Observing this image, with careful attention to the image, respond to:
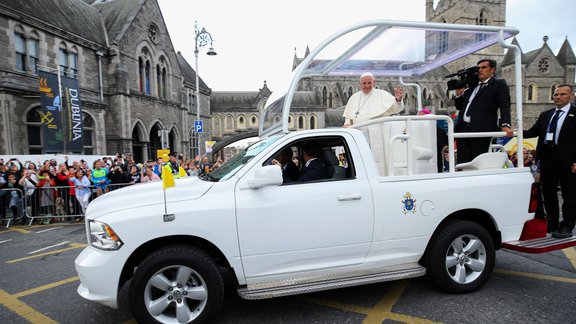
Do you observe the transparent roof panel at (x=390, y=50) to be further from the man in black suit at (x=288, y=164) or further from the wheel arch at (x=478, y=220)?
the wheel arch at (x=478, y=220)

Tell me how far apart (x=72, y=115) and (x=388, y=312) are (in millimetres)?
18407

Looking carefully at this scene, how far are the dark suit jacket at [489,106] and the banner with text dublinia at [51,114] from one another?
58.1 feet

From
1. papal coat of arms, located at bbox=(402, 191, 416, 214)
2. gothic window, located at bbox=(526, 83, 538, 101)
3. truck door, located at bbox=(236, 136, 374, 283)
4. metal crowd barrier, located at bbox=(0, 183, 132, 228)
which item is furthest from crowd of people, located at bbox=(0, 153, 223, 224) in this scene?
gothic window, located at bbox=(526, 83, 538, 101)

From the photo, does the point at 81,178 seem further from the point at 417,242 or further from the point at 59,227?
the point at 417,242

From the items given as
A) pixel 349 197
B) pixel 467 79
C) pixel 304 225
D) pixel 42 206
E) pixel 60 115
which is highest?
pixel 60 115

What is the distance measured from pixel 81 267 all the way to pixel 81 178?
7.99m

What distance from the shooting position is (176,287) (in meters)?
2.83

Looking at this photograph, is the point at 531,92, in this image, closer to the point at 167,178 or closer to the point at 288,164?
the point at 288,164

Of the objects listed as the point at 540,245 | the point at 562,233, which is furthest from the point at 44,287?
the point at 562,233

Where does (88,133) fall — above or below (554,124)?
above

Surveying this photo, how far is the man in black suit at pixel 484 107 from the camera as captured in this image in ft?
13.4

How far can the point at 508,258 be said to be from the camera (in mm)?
4816

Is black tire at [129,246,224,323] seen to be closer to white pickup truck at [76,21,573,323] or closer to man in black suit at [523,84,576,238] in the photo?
white pickup truck at [76,21,573,323]

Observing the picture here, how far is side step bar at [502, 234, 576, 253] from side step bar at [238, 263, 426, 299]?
1.31 meters
